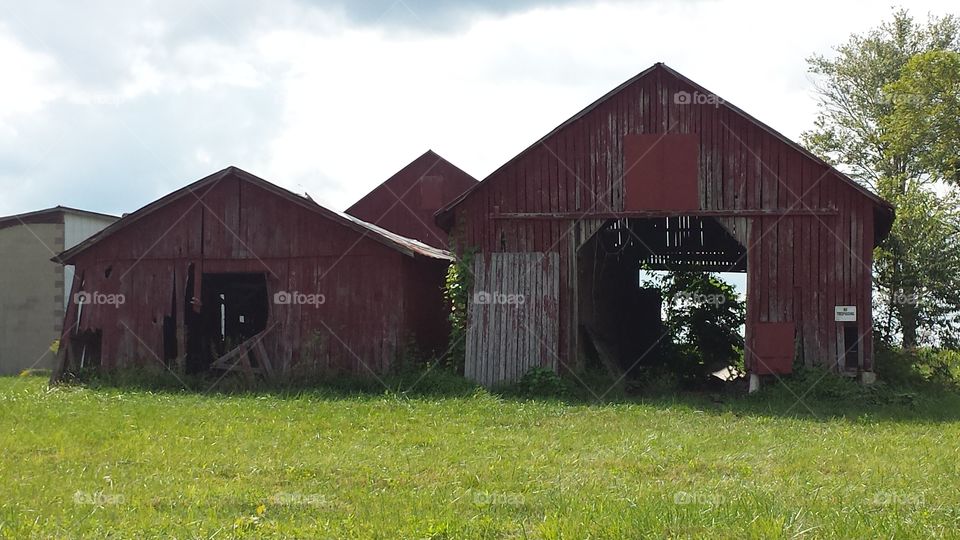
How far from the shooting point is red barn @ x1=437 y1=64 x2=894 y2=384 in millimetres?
16422

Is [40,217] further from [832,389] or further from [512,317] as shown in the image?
[832,389]

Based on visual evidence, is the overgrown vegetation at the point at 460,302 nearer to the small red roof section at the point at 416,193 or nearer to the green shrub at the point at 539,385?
the green shrub at the point at 539,385

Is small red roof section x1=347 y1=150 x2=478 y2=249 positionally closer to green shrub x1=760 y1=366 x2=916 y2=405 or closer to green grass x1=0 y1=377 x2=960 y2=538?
green grass x1=0 y1=377 x2=960 y2=538

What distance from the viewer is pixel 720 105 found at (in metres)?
17.0

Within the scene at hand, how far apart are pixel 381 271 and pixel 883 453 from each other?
1012 centimetres

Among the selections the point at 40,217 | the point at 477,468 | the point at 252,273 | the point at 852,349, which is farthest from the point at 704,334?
the point at 40,217

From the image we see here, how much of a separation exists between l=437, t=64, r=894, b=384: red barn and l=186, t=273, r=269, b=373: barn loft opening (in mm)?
5851

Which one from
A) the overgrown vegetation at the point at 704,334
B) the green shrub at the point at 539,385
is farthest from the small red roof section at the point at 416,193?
the green shrub at the point at 539,385

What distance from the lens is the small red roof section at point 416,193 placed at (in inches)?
1221

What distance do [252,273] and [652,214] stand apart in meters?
8.15

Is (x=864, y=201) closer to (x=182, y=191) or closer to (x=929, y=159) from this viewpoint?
(x=929, y=159)

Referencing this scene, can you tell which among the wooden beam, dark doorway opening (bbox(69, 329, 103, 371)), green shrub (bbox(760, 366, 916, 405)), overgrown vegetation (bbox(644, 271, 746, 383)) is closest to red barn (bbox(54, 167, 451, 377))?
dark doorway opening (bbox(69, 329, 103, 371))

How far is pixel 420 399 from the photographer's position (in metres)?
15.6

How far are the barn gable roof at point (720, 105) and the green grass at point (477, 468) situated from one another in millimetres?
3568
